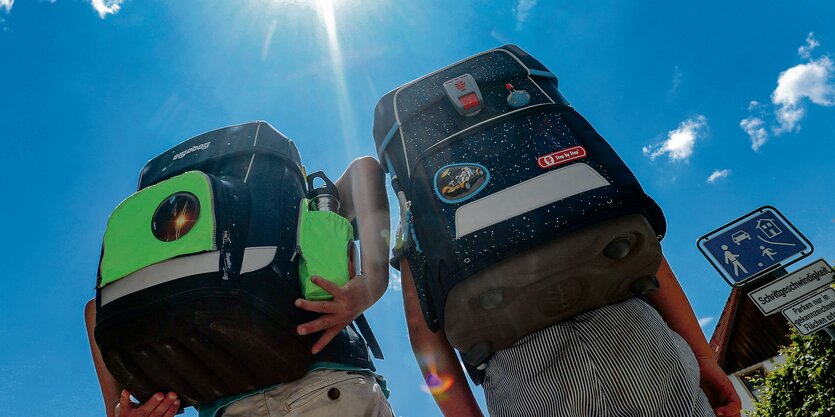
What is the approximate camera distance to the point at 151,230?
167 centimetres

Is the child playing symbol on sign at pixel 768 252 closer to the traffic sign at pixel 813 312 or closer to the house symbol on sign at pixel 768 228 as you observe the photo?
the house symbol on sign at pixel 768 228

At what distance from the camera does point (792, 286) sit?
4.67m

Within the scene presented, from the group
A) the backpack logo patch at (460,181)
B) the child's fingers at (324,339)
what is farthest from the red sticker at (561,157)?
the child's fingers at (324,339)

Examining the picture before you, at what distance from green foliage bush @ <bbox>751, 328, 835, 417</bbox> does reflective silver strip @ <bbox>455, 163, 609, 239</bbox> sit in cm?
809

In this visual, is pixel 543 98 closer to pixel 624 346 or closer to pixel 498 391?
pixel 624 346

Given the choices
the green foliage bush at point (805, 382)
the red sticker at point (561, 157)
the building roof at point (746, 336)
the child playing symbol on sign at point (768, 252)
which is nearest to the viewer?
the red sticker at point (561, 157)

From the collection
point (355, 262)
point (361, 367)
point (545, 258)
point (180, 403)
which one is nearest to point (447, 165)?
point (545, 258)

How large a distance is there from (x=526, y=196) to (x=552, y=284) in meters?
0.24

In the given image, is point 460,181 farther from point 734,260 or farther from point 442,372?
point 734,260

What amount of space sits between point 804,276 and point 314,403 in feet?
16.3

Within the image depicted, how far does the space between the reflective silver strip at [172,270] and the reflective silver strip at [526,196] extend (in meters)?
0.72

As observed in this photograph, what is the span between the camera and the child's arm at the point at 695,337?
1.68 metres

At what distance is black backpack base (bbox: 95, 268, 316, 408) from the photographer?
1.50 metres

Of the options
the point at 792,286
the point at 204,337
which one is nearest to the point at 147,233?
the point at 204,337
